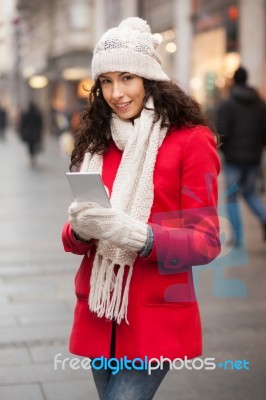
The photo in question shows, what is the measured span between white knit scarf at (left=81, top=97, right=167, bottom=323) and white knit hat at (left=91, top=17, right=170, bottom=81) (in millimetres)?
146

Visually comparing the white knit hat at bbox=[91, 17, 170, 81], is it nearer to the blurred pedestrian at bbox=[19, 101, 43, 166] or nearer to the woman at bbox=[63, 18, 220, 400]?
the woman at bbox=[63, 18, 220, 400]

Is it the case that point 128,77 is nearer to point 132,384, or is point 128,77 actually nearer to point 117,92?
point 117,92

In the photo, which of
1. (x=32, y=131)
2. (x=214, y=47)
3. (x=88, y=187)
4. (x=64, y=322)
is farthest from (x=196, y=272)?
(x=32, y=131)

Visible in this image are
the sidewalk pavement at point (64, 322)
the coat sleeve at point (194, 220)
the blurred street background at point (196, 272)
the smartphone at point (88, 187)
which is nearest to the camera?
the smartphone at point (88, 187)

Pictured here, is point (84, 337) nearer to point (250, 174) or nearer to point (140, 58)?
point (140, 58)

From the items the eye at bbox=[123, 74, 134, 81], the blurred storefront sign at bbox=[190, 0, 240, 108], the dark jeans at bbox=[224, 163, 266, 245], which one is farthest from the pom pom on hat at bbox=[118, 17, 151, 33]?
the blurred storefront sign at bbox=[190, 0, 240, 108]

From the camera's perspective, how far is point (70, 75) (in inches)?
1711

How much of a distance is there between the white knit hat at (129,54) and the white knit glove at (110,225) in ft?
1.72

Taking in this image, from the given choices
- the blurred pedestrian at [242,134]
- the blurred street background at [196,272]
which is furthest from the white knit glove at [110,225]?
the blurred pedestrian at [242,134]

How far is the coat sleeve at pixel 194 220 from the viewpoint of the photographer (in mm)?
2859

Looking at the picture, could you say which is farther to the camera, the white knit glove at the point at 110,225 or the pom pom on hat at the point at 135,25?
the pom pom on hat at the point at 135,25

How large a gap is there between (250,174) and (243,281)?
2.02 m

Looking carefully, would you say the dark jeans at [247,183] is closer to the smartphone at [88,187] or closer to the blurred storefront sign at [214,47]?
the smartphone at [88,187]

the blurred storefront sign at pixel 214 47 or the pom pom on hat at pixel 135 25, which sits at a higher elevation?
the pom pom on hat at pixel 135 25
